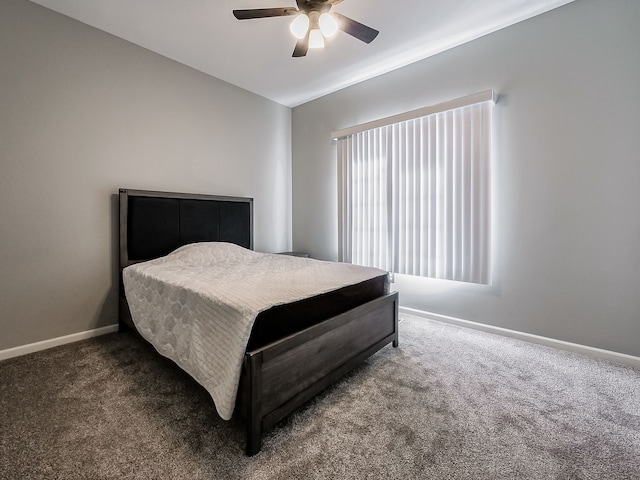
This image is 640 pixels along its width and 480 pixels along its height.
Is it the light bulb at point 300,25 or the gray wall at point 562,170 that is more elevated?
the light bulb at point 300,25

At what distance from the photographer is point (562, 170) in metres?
2.26

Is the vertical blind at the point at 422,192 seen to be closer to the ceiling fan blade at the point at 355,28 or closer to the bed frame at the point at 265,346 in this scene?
the bed frame at the point at 265,346

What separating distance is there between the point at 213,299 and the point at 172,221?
71.5 inches

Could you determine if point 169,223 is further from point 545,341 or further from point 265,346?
point 545,341

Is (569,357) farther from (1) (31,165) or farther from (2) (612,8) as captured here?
(1) (31,165)

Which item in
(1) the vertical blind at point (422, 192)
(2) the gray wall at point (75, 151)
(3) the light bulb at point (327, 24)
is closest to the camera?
(3) the light bulb at point (327, 24)

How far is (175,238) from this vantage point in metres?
2.93

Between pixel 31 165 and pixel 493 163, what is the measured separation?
3849 mm

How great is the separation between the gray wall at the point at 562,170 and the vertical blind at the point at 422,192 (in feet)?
0.56

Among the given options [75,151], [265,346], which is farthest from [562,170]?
[75,151]

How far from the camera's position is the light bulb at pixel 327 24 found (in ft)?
6.00

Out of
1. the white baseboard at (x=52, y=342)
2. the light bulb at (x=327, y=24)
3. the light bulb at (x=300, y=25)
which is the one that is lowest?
the white baseboard at (x=52, y=342)

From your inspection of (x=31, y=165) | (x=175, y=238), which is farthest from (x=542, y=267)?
(x=31, y=165)

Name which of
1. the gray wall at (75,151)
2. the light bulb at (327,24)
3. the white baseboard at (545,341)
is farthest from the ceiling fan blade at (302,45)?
the white baseboard at (545,341)
